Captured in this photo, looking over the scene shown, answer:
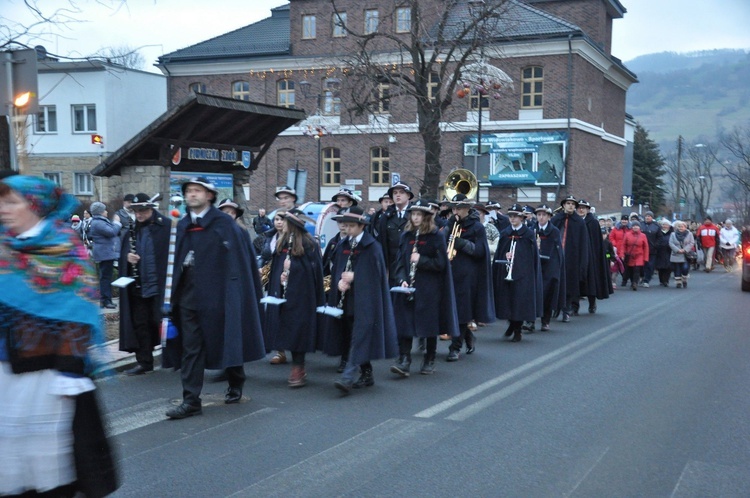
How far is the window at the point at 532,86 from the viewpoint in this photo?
3941 centimetres

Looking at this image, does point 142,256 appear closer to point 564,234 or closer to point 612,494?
point 612,494

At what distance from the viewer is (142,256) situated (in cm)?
919

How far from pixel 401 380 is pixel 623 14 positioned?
4316 cm

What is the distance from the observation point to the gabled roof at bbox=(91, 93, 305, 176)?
14375 millimetres

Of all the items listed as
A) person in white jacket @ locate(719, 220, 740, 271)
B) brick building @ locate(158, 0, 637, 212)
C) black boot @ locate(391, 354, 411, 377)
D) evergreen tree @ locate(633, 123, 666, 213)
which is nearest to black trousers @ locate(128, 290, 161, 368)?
black boot @ locate(391, 354, 411, 377)

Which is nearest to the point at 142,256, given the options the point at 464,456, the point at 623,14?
the point at 464,456

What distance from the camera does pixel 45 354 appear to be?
11.7 feet

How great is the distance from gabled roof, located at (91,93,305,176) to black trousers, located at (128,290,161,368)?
18.5ft

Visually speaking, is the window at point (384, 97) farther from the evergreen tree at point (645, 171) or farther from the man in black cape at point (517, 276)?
the evergreen tree at point (645, 171)

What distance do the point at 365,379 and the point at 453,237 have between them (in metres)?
2.75

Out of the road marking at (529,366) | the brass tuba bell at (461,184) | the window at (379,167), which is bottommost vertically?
the road marking at (529,366)

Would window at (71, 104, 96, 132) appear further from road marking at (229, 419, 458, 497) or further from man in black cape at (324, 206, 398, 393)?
road marking at (229, 419, 458, 497)

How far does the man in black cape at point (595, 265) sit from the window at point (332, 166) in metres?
28.6

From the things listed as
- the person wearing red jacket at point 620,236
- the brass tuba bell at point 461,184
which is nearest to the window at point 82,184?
the person wearing red jacket at point 620,236
